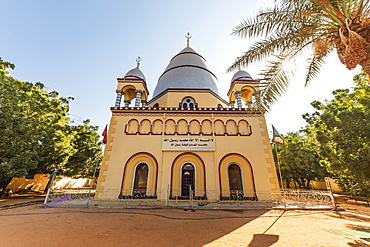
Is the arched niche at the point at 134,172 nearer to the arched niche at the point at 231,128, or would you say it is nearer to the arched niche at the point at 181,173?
the arched niche at the point at 181,173

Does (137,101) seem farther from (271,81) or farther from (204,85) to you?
(271,81)

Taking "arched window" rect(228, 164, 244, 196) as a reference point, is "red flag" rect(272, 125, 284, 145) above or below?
above

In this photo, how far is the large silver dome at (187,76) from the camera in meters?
16.6

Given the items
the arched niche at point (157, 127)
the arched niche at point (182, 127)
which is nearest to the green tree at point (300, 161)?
the arched niche at point (182, 127)

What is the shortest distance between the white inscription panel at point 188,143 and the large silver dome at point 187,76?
19.3 ft

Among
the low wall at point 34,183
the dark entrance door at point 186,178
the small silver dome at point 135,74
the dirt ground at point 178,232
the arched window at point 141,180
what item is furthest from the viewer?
the low wall at point 34,183

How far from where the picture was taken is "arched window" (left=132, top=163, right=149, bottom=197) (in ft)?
38.3

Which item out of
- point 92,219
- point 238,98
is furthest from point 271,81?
point 92,219

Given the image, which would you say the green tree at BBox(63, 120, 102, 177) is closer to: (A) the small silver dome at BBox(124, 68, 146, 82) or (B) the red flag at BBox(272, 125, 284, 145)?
(A) the small silver dome at BBox(124, 68, 146, 82)

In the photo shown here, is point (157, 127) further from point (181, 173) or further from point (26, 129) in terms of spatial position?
point (26, 129)

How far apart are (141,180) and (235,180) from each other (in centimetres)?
712

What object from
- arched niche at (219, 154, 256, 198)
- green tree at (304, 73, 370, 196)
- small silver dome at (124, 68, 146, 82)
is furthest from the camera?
small silver dome at (124, 68, 146, 82)

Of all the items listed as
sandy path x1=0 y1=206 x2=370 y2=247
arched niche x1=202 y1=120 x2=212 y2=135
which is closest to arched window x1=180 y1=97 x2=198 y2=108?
arched niche x1=202 y1=120 x2=212 y2=135

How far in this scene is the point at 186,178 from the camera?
12.2 meters
